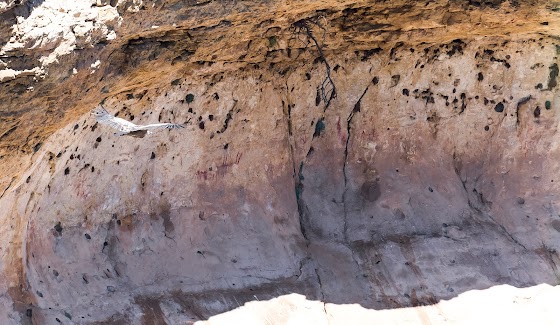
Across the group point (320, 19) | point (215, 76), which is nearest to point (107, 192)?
point (215, 76)

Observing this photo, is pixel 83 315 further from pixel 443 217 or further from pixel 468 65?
pixel 468 65

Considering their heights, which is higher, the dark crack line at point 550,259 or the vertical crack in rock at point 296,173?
the vertical crack in rock at point 296,173

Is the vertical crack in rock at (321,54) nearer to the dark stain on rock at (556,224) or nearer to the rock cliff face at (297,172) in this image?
the rock cliff face at (297,172)

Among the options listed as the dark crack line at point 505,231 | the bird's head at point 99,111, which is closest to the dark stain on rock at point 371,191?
the dark crack line at point 505,231

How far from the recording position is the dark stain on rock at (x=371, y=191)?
3.98 metres

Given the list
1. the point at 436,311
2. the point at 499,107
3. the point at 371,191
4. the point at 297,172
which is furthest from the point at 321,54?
the point at 436,311

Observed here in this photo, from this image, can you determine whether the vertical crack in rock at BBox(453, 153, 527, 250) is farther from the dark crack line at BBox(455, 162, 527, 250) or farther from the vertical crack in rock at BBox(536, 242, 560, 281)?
the vertical crack in rock at BBox(536, 242, 560, 281)

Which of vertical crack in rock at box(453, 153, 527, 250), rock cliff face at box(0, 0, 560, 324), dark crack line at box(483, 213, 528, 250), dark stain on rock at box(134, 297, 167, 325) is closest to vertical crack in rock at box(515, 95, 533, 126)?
rock cliff face at box(0, 0, 560, 324)

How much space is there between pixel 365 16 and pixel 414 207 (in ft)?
3.93

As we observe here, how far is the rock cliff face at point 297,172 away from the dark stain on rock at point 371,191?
0.04 ft

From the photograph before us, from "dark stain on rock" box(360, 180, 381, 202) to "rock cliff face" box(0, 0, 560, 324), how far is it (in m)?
0.01

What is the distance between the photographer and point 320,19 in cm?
345

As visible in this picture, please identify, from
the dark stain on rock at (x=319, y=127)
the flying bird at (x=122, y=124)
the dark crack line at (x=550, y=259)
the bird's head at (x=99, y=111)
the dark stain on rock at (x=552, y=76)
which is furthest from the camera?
the dark stain on rock at (x=319, y=127)

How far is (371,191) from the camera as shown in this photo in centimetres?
399
